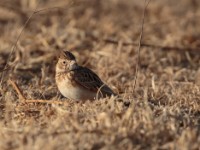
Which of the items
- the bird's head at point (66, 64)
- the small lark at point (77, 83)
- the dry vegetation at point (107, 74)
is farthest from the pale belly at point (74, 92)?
the bird's head at point (66, 64)

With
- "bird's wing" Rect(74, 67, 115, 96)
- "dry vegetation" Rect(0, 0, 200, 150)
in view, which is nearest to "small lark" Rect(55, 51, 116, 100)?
"bird's wing" Rect(74, 67, 115, 96)

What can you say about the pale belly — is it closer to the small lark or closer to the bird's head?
the small lark

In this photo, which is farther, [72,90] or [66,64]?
[66,64]

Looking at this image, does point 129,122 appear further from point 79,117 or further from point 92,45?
point 92,45

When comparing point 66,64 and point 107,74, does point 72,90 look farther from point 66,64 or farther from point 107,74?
point 107,74

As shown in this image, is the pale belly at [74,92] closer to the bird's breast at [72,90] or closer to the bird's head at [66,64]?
the bird's breast at [72,90]

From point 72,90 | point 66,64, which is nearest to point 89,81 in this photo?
point 72,90
